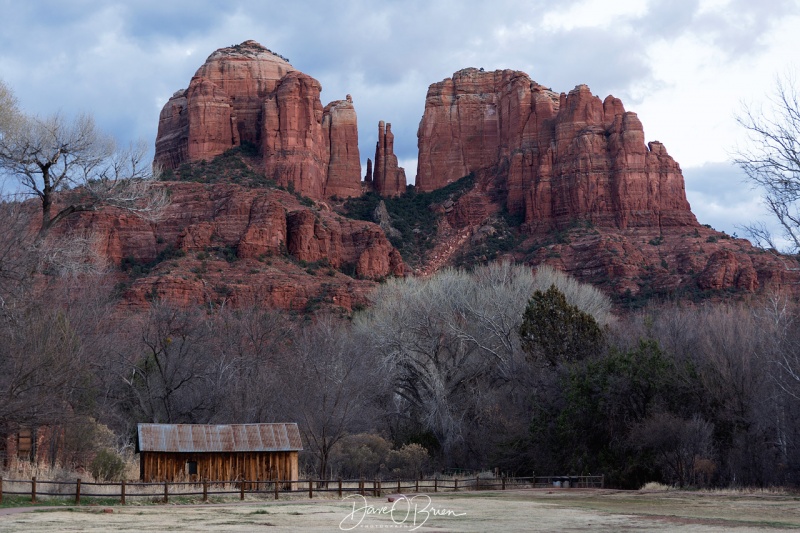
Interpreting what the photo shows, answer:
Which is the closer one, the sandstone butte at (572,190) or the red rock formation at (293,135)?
the sandstone butte at (572,190)

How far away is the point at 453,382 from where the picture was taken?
5681cm

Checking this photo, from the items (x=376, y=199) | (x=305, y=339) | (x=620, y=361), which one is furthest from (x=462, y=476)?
(x=376, y=199)

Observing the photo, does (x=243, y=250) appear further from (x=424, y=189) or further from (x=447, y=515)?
(x=447, y=515)

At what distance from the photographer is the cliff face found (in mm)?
119312

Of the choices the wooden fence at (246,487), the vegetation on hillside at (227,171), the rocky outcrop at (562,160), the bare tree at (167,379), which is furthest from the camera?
the rocky outcrop at (562,160)

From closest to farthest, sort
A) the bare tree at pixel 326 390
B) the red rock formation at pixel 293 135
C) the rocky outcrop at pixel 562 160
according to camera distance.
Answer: the bare tree at pixel 326 390 → the rocky outcrop at pixel 562 160 → the red rock formation at pixel 293 135

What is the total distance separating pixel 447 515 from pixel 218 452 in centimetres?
1249

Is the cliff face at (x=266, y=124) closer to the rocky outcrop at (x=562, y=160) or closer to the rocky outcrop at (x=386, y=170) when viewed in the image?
the rocky outcrop at (x=386, y=170)

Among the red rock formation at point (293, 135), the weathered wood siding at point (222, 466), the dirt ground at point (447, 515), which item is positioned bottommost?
the dirt ground at point (447, 515)

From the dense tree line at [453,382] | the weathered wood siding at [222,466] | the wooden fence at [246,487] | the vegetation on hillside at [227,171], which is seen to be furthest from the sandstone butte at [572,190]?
the weathered wood siding at [222,466]

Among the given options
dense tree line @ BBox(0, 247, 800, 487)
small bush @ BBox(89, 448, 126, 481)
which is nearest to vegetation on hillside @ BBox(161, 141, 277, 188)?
dense tree line @ BBox(0, 247, 800, 487)

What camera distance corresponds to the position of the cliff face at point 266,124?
119312 millimetres

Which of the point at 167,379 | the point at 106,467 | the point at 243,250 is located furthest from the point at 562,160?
the point at 106,467

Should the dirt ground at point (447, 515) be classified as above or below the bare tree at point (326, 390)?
below
